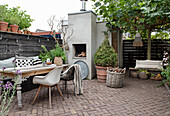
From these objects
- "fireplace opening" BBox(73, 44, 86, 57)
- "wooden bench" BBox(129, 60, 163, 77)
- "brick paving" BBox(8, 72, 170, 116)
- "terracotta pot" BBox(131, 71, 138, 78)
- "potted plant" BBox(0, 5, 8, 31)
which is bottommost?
"brick paving" BBox(8, 72, 170, 116)

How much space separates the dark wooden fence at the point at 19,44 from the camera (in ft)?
12.7

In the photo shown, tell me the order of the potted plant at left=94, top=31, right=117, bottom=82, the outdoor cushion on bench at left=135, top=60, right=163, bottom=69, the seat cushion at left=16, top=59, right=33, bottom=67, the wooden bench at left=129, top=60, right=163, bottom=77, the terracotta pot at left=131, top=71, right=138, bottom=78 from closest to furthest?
the seat cushion at left=16, top=59, right=33, bottom=67
the potted plant at left=94, top=31, right=117, bottom=82
the wooden bench at left=129, top=60, right=163, bottom=77
the outdoor cushion on bench at left=135, top=60, right=163, bottom=69
the terracotta pot at left=131, top=71, right=138, bottom=78

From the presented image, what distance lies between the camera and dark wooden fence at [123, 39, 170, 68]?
7.87 metres

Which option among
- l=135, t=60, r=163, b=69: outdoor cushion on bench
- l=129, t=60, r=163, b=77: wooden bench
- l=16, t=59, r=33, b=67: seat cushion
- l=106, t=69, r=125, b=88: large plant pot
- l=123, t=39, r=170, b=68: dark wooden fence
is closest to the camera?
l=16, t=59, r=33, b=67: seat cushion

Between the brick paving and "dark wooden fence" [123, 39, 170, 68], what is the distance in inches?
179

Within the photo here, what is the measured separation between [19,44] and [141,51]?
6.89 m

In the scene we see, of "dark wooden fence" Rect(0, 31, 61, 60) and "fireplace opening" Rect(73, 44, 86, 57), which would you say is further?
"fireplace opening" Rect(73, 44, 86, 57)

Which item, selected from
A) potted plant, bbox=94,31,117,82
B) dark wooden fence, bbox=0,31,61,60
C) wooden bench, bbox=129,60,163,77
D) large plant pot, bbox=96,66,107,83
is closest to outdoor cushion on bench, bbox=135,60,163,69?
wooden bench, bbox=129,60,163,77

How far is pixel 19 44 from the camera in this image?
4.39 meters

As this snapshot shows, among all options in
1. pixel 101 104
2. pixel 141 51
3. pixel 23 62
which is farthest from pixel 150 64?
pixel 23 62

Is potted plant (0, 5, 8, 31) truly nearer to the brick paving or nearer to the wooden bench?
the brick paving

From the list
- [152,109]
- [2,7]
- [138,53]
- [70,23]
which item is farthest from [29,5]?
[152,109]

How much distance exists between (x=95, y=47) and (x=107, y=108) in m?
3.67

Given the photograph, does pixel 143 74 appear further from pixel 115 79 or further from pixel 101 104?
pixel 101 104
